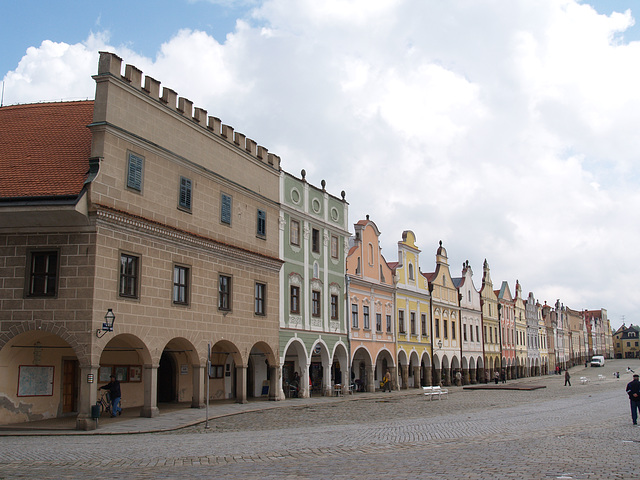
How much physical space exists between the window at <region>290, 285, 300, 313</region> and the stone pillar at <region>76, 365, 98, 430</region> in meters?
15.4

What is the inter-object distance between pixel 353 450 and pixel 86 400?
32.1 feet

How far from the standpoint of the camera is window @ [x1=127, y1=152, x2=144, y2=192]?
2352 cm

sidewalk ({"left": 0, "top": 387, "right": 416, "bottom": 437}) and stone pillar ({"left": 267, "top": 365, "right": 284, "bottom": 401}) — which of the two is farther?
stone pillar ({"left": 267, "top": 365, "right": 284, "bottom": 401})

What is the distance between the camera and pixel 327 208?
39406 mm

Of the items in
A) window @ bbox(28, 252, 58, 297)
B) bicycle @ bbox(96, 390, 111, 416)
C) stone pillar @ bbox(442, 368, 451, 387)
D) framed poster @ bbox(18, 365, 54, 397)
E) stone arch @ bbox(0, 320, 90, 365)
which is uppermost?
window @ bbox(28, 252, 58, 297)

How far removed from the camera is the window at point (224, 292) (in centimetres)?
2862

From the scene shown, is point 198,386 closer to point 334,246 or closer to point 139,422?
point 139,422

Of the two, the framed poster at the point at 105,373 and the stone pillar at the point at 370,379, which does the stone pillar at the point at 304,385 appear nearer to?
the stone pillar at the point at 370,379

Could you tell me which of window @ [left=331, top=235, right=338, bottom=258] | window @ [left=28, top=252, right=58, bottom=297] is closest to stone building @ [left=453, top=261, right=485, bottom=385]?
window @ [left=331, top=235, right=338, bottom=258]

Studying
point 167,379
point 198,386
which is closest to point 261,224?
point 167,379

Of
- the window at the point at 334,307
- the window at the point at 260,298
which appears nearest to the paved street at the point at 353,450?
the window at the point at 260,298

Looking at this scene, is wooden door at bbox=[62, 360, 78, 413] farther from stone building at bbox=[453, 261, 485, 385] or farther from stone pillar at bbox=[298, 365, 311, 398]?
stone building at bbox=[453, 261, 485, 385]

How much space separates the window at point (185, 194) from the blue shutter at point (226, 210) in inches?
97.5

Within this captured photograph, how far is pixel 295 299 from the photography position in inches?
1393
